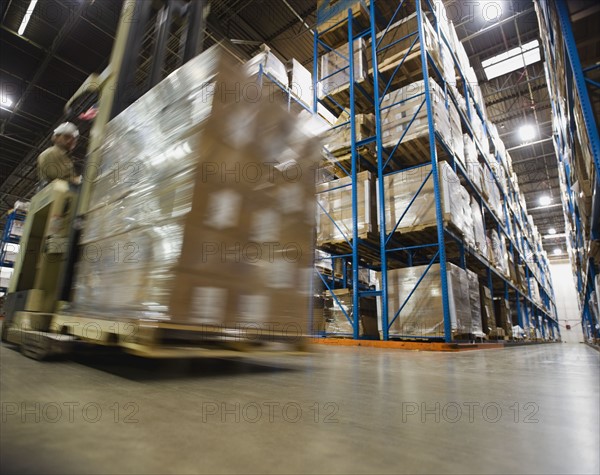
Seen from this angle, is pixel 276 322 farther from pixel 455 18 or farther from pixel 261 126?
pixel 455 18

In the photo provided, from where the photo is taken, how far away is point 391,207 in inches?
187

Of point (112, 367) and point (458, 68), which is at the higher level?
point (458, 68)

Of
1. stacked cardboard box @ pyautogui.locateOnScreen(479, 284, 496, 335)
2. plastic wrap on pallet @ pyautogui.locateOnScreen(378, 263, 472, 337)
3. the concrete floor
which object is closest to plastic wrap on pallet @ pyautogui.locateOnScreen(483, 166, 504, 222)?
stacked cardboard box @ pyautogui.locateOnScreen(479, 284, 496, 335)

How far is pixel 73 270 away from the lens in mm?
1991

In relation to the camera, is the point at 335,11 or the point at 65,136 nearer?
the point at 65,136

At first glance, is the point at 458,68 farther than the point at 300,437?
Yes

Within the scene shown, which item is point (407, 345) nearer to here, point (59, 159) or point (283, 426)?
point (283, 426)

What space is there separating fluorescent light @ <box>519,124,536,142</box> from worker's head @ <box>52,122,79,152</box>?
52.0ft

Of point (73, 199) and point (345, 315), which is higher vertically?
point (73, 199)

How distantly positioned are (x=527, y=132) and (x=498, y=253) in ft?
30.0

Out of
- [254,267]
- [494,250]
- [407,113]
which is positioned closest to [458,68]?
[407,113]

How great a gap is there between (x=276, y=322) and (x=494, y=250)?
22.9ft

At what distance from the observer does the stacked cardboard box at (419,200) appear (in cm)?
439

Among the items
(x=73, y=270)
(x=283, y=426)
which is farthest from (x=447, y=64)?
(x=283, y=426)
